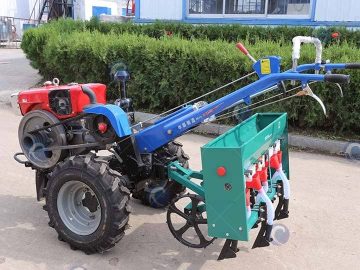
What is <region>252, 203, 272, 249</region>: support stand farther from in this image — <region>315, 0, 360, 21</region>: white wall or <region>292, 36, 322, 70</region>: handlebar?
<region>315, 0, 360, 21</region>: white wall

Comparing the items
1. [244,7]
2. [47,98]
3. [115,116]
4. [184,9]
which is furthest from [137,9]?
[115,116]

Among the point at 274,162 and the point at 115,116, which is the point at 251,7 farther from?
the point at 115,116

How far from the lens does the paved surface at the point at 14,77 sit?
10438 millimetres

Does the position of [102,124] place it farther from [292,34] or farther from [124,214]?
[292,34]

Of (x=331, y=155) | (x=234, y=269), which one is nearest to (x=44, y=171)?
(x=234, y=269)

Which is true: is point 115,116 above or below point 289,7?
below

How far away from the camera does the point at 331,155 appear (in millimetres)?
6516

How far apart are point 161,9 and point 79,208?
10186 millimetres

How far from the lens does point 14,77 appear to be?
12.2m

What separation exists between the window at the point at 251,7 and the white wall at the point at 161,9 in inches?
15.3

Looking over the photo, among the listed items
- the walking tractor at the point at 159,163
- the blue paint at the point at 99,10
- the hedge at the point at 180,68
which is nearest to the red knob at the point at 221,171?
the walking tractor at the point at 159,163

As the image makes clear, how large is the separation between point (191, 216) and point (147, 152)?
0.73 meters

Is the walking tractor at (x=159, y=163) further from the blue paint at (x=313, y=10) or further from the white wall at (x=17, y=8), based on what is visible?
the white wall at (x=17, y=8)

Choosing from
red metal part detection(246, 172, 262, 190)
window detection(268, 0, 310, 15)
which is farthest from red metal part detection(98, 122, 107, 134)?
window detection(268, 0, 310, 15)
